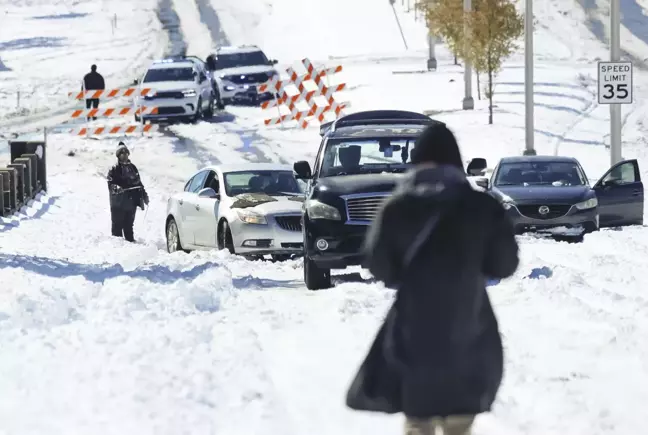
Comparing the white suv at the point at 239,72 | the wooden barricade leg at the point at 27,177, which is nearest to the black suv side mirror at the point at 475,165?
the wooden barricade leg at the point at 27,177

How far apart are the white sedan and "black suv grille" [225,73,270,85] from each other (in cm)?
2246

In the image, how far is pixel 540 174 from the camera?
2281cm

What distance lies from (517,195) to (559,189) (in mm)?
651

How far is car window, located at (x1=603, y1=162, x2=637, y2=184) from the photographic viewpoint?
2347cm

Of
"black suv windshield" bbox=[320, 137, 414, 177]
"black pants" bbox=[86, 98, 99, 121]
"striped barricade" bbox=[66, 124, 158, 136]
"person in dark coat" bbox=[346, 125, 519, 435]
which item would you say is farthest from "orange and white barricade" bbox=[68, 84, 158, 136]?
"person in dark coat" bbox=[346, 125, 519, 435]

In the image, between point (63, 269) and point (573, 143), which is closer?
point (63, 269)

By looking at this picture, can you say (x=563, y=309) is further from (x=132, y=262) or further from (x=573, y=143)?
(x=573, y=143)

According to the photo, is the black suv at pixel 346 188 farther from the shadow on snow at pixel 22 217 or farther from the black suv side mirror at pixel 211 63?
the black suv side mirror at pixel 211 63

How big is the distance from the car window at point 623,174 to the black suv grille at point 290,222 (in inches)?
267

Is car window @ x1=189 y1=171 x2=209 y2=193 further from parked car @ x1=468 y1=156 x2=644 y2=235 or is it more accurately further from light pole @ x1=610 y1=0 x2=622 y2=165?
light pole @ x1=610 y1=0 x2=622 y2=165

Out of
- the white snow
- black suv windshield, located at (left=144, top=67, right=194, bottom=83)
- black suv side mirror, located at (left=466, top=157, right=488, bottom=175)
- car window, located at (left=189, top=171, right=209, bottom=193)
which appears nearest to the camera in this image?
the white snow

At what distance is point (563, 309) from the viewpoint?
12.7 metres

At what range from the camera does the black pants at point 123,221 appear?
22.9 meters

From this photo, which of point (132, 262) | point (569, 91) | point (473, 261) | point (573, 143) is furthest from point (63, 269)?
point (569, 91)
